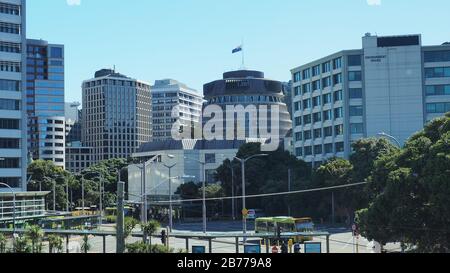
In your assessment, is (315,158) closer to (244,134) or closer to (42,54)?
(244,134)

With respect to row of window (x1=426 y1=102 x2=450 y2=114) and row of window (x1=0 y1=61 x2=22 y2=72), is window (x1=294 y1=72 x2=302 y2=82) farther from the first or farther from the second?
row of window (x1=0 y1=61 x2=22 y2=72)

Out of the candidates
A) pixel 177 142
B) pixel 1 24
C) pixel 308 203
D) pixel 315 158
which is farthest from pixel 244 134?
pixel 1 24

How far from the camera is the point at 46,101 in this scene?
547ft

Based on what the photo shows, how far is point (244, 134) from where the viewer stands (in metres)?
143

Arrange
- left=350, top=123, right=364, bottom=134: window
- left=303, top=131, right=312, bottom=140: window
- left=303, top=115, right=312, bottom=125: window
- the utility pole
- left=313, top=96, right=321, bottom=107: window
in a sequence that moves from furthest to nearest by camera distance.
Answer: left=303, top=131, right=312, bottom=140: window → left=303, top=115, right=312, bottom=125: window → left=313, top=96, right=321, bottom=107: window → left=350, top=123, right=364, bottom=134: window → the utility pole

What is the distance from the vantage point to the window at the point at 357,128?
92.6 meters

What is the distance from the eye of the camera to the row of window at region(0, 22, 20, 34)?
75662 millimetres

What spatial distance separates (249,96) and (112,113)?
38.0 metres

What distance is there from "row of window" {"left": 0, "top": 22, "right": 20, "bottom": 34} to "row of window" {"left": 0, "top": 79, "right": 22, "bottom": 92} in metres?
6.32

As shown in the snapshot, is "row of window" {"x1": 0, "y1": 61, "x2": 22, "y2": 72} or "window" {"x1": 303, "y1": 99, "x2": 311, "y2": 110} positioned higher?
"row of window" {"x1": 0, "y1": 61, "x2": 22, "y2": 72}

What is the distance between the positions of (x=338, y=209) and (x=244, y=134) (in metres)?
70.4

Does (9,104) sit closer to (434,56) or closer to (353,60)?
(353,60)

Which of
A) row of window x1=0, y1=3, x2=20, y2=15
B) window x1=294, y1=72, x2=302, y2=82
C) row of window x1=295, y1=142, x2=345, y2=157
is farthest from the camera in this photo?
window x1=294, y1=72, x2=302, y2=82

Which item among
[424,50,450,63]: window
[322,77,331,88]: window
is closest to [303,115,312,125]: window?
[322,77,331,88]: window
